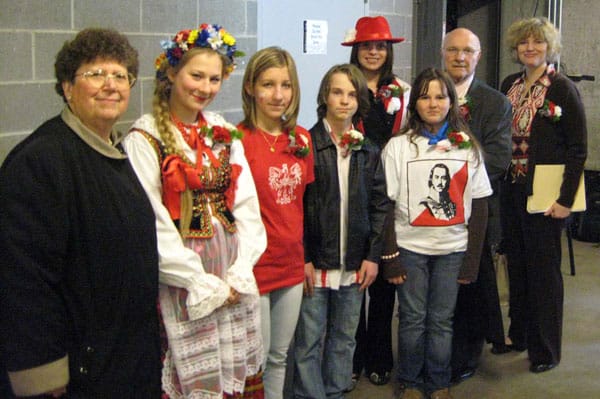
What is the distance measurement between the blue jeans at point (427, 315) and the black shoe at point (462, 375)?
0.27m

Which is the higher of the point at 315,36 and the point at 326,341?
the point at 315,36

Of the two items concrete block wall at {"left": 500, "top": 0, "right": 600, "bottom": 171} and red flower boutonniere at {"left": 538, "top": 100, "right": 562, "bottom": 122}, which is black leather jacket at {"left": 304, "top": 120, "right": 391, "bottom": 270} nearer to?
red flower boutonniere at {"left": 538, "top": 100, "right": 562, "bottom": 122}

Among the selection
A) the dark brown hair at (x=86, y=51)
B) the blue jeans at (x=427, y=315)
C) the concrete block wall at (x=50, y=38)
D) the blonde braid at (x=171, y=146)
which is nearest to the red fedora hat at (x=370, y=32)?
the concrete block wall at (x=50, y=38)

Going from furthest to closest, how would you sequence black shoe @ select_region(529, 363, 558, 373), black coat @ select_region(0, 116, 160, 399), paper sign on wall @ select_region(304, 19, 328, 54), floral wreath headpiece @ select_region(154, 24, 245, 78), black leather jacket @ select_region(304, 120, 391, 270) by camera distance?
1. paper sign on wall @ select_region(304, 19, 328, 54)
2. black shoe @ select_region(529, 363, 558, 373)
3. black leather jacket @ select_region(304, 120, 391, 270)
4. floral wreath headpiece @ select_region(154, 24, 245, 78)
5. black coat @ select_region(0, 116, 160, 399)

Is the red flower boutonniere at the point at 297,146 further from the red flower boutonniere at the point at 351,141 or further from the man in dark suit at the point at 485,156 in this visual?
the man in dark suit at the point at 485,156

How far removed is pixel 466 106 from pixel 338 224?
0.91 metres

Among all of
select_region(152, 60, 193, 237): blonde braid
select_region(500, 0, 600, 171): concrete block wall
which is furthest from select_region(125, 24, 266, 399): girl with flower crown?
select_region(500, 0, 600, 171): concrete block wall

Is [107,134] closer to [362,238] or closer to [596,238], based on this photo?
[362,238]

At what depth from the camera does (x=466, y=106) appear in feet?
11.2

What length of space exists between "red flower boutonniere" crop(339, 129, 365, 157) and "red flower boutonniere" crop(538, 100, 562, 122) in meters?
1.10

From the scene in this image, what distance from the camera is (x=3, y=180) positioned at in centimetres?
175

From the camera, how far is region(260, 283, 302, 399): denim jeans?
2768mm

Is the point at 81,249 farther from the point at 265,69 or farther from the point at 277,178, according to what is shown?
the point at 265,69

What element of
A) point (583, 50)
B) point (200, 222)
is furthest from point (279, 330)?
point (583, 50)
